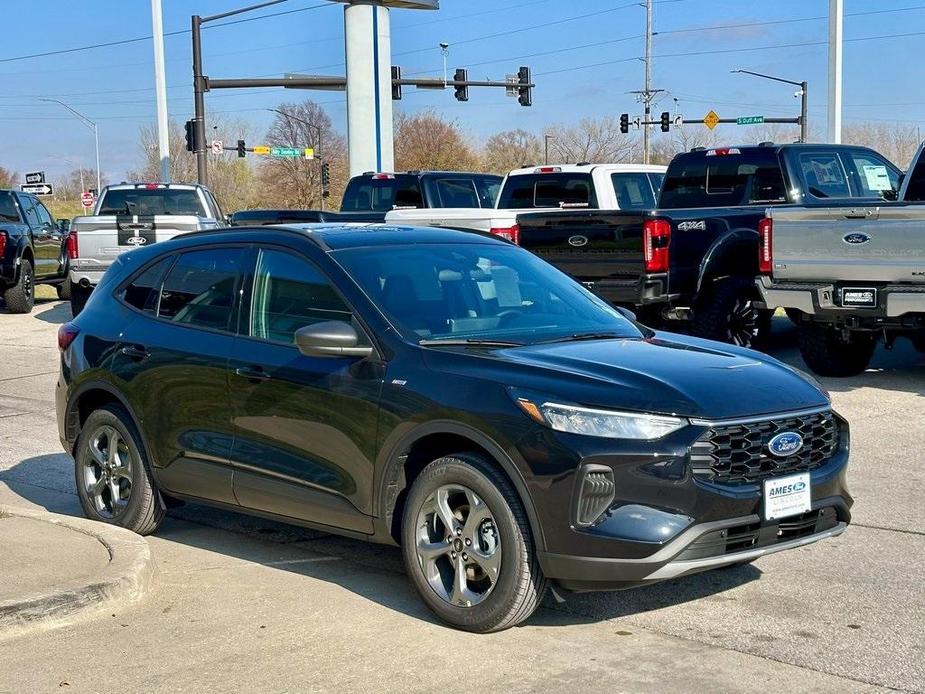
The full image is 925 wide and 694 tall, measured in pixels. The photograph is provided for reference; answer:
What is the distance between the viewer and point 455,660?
5.13 m

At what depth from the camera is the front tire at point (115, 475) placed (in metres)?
7.13

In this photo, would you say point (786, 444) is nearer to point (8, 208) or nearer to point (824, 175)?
point (824, 175)

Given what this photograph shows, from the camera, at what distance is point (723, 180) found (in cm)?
1472

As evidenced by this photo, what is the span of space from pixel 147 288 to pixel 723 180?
29.0 feet

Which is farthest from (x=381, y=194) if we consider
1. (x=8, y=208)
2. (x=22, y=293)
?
(x=8, y=208)

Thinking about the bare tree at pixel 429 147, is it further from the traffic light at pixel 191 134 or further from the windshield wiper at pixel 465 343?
the windshield wiper at pixel 465 343

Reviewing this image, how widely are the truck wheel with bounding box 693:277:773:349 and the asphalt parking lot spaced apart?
19.6ft

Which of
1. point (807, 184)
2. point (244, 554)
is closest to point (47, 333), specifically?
point (807, 184)

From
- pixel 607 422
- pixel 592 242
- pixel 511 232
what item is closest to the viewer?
pixel 607 422

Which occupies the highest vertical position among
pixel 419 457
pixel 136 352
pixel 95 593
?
pixel 136 352

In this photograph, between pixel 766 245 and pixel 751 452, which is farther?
pixel 766 245

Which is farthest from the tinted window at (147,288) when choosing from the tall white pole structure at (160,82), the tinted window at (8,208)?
the tall white pole structure at (160,82)

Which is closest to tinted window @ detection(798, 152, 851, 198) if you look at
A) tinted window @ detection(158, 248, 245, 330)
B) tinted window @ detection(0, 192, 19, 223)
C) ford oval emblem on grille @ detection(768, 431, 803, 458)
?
tinted window @ detection(158, 248, 245, 330)

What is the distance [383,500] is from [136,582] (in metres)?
1.23
